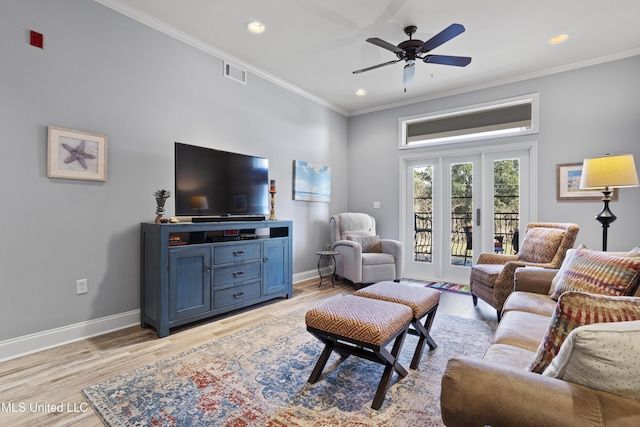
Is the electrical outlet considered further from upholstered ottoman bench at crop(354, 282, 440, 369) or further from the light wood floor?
A: upholstered ottoman bench at crop(354, 282, 440, 369)

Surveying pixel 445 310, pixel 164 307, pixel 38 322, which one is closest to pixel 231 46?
pixel 164 307

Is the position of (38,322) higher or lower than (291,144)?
lower

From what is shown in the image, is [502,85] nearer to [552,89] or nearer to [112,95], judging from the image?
[552,89]

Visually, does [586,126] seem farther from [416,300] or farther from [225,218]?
[225,218]

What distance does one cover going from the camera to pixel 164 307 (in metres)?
2.60

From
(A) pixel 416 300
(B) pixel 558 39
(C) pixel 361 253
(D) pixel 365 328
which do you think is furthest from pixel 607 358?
(B) pixel 558 39

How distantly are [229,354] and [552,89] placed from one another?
473cm

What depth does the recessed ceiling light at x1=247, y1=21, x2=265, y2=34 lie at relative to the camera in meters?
2.99

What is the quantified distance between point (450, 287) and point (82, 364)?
13.7 feet

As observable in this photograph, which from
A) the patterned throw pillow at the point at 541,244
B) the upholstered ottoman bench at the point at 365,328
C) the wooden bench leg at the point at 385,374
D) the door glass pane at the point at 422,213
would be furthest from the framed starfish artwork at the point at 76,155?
the door glass pane at the point at 422,213

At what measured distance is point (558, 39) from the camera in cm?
325

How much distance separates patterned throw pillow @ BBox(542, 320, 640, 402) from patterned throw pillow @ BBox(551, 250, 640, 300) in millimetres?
1212

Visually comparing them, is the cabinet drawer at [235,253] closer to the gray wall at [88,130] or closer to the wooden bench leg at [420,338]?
the gray wall at [88,130]

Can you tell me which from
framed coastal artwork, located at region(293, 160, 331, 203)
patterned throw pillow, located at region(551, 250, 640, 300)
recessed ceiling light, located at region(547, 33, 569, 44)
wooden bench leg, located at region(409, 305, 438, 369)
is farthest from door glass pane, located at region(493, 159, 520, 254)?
wooden bench leg, located at region(409, 305, 438, 369)
